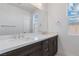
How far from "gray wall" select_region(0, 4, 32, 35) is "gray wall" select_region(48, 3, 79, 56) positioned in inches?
17.5

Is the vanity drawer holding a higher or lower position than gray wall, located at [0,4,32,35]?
lower

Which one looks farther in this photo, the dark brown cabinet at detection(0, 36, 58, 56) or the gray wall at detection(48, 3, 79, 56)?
the gray wall at detection(48, 3, 79, 56)

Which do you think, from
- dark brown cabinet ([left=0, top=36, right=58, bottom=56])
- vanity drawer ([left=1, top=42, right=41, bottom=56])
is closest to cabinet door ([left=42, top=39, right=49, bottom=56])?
dark brown cabinet ([left=0, top=36, right=58, bottom=56])

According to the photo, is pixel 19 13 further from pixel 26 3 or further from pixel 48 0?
pixel 48 0

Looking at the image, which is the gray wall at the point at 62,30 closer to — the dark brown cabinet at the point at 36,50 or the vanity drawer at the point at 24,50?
the dark brown cabinet at the point at 36,50

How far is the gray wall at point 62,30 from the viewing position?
2074 mm

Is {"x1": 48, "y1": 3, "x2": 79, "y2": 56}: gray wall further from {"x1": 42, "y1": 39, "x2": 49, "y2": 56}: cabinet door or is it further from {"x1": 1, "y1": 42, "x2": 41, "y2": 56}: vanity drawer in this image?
{"x1": 1, "y1": 42, "x2": 41, "y2": 56}: vanity drawer

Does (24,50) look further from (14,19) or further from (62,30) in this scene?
(62,30)

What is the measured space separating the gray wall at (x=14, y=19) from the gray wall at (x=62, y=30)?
0.45m

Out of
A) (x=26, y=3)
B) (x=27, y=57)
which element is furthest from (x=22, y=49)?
(x=26, y=3)

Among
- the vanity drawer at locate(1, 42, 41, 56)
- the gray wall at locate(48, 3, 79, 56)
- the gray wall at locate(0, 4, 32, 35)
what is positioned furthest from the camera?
the gray wall at locate(48, 3, 79, 56)

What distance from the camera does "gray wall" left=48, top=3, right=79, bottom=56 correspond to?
2074 millimetres

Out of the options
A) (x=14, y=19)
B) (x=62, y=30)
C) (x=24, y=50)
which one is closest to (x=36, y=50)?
(x=24, y=50)

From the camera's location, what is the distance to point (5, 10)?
151 centimetres
